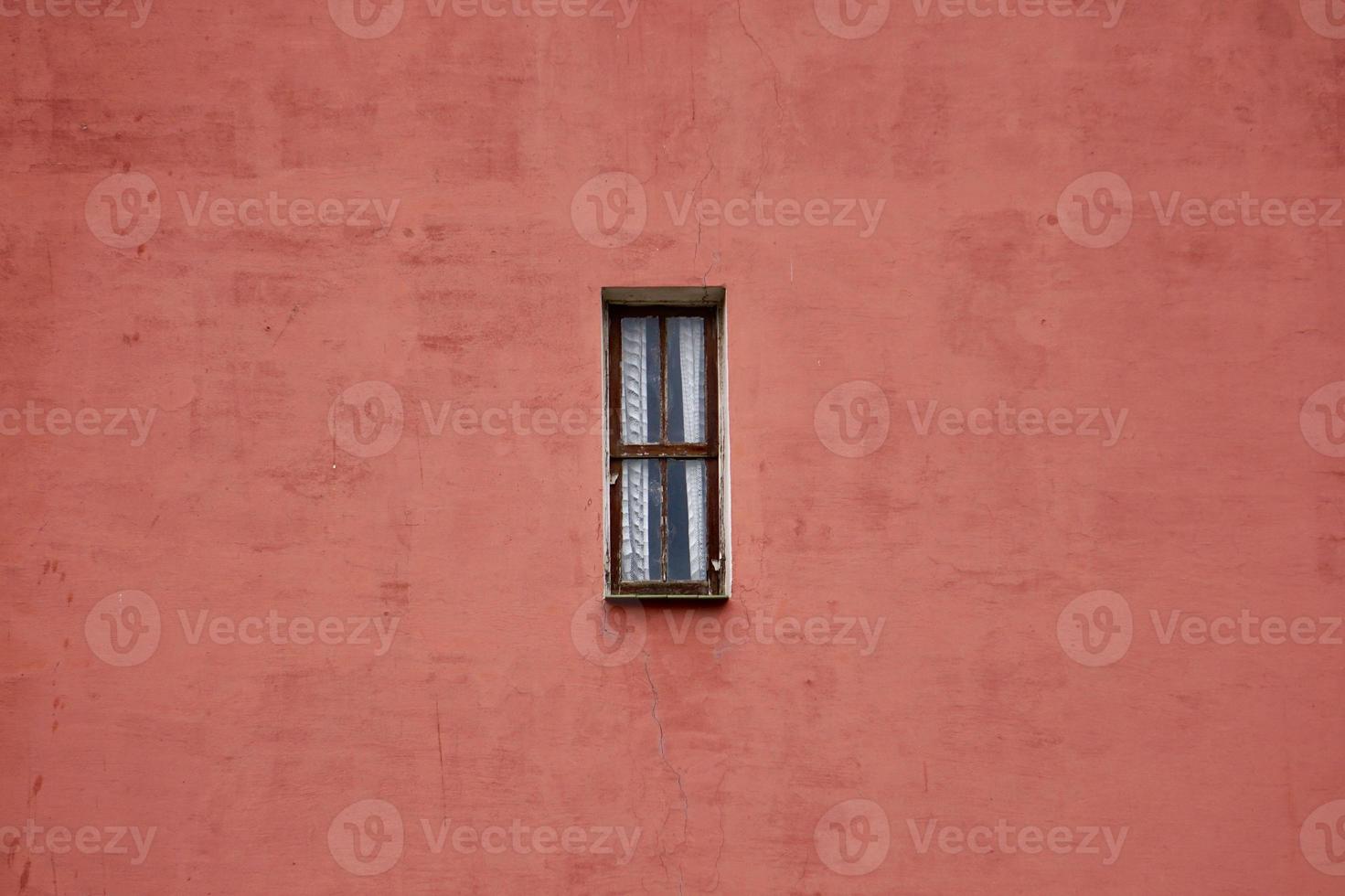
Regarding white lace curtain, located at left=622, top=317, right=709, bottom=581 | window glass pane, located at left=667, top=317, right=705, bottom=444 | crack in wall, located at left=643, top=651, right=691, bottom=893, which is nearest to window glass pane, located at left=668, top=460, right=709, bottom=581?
white lace curtain, located at left=622, top=317, right=709, bottom=581

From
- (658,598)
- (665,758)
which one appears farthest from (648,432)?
(665,758)

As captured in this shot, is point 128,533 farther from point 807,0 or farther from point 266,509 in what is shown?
point 807,0

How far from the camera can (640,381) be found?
6773mm

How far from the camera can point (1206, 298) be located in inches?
261

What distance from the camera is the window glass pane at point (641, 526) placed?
21.9ft

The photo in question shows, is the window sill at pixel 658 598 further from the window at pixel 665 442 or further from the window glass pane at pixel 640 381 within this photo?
the window glass pane at pixel 640 381

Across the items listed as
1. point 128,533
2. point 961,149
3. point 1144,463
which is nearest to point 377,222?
point 128,533

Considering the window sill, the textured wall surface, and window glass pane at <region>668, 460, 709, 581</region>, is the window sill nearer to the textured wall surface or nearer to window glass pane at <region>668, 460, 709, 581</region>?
the textured wall surface

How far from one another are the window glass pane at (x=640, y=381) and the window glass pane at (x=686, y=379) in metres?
0.07

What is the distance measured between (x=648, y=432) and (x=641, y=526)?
18.2 inches

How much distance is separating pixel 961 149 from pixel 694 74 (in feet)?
4.43

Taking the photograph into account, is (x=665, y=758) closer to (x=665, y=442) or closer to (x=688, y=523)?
(x=688, y=523)

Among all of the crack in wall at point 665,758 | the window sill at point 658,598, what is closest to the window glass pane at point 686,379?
the window sill at point 658,598

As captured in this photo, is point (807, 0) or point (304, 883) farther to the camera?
point (807, 0)
